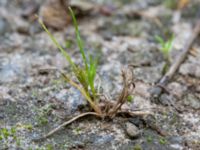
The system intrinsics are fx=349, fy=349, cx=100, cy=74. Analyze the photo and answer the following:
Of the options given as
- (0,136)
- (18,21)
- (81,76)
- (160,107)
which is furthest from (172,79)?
(18,21)

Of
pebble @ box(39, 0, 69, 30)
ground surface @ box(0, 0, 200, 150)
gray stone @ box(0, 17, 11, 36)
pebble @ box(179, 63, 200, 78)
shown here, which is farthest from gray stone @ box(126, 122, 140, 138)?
gray stone @ box(0, 17, 11, 36)

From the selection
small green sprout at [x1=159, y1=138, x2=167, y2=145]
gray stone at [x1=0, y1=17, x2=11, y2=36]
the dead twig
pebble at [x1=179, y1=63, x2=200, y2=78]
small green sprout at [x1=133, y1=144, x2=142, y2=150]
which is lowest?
pebble at [x1=179, y1=63, x2=200, y2=78]

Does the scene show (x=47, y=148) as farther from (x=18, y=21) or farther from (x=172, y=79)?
(x=18, y=21)

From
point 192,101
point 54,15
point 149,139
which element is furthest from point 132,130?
point 54,15

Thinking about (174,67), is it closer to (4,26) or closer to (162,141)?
(162,141)

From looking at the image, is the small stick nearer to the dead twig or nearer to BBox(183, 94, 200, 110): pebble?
BBox(183, 94, 200, 110): pebble
